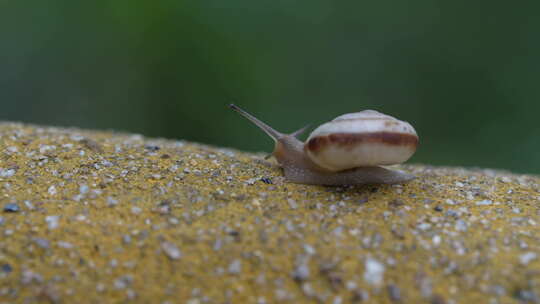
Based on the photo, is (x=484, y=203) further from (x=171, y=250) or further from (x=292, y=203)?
(x=171, y=250)

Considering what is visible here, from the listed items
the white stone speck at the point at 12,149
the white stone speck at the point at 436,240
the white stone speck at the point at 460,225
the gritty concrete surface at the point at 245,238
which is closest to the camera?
the gritty concrete surface at the point at 245,238

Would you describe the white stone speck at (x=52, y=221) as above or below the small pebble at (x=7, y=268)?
above

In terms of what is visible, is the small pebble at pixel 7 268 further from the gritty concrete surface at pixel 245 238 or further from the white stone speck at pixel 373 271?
the white stone speck at pixel 373 271

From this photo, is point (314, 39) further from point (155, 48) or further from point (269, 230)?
point (269, 230)

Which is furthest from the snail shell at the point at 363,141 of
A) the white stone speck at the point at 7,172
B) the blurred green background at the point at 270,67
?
the blurred green background at the point at 270,67

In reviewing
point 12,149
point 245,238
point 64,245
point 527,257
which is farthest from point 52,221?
point 527,257

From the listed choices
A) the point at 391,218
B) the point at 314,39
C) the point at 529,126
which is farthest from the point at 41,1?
the point at 529,126
